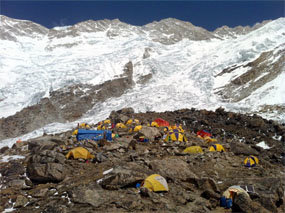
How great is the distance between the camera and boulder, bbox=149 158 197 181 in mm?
6164

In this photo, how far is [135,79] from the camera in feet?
138

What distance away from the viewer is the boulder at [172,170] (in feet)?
20.2

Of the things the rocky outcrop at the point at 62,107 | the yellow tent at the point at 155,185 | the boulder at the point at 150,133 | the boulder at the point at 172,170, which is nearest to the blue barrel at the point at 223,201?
the boulder at the point at 172,170

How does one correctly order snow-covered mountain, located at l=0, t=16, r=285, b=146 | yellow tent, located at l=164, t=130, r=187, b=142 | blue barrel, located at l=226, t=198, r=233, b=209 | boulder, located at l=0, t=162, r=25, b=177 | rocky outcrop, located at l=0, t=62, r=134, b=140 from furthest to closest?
1. rocky outcrop, located at l=0, t=62, r=134, b=140
2. snow-covered mountain, located at l=0, t=16, r=285, b=146
3. yellow tent, located at l=164, t=130, r=187, b=142
4. boulder, located at l=0, t=162, r=25, b=177
5. blue barrel, located at l=226, t=198, r=233, b=209

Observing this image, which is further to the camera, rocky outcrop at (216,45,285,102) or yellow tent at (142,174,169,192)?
rocky outcrop at (216,45,285,102)

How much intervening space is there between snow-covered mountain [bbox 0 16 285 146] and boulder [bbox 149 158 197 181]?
14.9 m

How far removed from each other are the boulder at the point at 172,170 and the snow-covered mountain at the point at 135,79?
48.9 ft

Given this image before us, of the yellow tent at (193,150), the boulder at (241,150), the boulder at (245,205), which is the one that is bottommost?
the boulder at (241,150)

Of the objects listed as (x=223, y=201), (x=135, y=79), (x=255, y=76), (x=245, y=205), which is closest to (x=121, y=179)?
(x=223, y=201)

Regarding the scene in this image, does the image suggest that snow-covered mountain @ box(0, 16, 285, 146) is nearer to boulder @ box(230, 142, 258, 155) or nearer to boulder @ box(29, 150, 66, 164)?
boulder @ box(230, 142, 258, 155)

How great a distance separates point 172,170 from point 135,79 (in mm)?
36631

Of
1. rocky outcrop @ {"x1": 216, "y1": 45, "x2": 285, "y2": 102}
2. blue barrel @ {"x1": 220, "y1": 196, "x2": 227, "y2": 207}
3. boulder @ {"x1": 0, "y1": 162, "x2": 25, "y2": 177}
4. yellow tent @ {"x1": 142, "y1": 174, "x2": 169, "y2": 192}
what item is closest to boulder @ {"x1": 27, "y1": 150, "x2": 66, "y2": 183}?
boulder @ {"x1": 0, "y1": 162, "x2": 25, "y2": 177}

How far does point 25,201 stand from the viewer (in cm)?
534

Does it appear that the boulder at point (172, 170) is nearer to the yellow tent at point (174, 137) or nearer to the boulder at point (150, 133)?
the yellow tent at point (174, 137)
